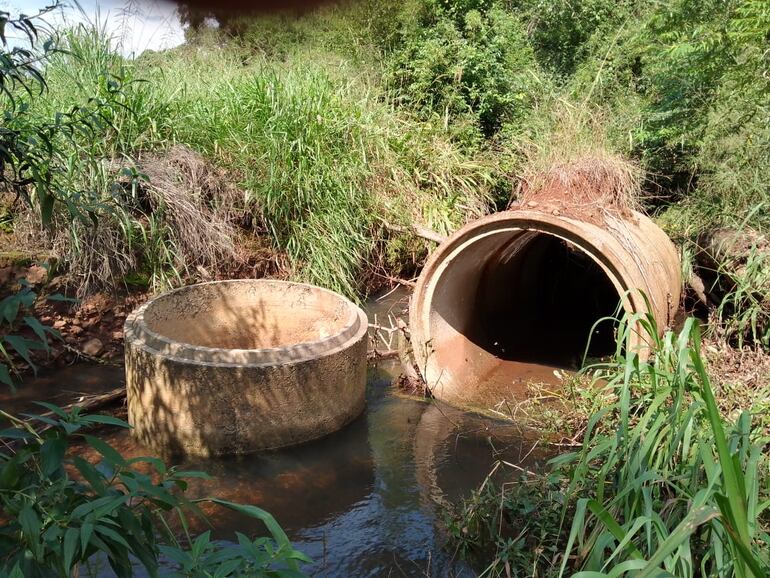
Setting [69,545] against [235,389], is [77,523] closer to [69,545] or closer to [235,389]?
[69,545]

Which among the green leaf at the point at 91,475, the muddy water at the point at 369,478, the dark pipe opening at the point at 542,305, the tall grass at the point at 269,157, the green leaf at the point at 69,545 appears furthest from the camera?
the dark pipe opening at the point at 542,305

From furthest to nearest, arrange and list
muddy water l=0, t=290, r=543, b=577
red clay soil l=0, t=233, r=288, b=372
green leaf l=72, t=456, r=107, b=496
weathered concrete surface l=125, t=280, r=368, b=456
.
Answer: red clay soil l=0, t=233, r=288, b=372
weathered concrete surface l=125, t=280, r=368, b=456
muddy water l=0, t=290, r=543, b=577
green leaf l=72, t=456, r=107, b=496

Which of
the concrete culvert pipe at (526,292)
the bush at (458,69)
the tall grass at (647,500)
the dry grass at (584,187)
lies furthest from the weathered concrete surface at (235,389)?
the bush at (458,69)

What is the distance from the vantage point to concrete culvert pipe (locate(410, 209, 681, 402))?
580 cm

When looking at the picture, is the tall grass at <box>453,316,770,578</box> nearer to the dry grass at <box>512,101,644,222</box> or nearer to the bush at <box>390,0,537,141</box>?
the dry grass at <box>512,101,644,222</box>

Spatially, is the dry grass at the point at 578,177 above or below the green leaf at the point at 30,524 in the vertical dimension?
below

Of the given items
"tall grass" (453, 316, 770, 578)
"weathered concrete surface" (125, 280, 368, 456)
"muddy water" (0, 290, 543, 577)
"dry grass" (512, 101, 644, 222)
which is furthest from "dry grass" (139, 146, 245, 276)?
"tall grass" (453, 316, 770, 578)

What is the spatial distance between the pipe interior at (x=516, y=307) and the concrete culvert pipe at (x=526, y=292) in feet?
0.05

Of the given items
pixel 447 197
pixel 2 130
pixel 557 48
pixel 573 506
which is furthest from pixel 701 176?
pixel 2 130

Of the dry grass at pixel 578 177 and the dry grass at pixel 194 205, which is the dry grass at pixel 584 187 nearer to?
the dry grass at pixel 578 177

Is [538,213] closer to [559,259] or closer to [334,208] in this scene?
[334,208]

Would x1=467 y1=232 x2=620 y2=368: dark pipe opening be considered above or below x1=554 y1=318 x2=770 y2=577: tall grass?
below

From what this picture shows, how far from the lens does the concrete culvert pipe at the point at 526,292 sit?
19.0 ft

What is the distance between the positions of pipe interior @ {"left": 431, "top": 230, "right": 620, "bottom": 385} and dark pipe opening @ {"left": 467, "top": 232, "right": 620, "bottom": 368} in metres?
0.01
